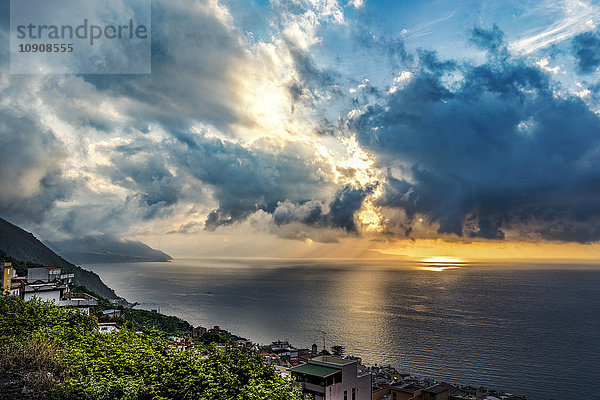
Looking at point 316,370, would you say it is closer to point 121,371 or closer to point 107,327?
point 121,371

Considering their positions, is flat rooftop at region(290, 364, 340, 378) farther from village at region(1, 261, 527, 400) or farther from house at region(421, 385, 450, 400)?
house at region(421, 385, 450, 400)

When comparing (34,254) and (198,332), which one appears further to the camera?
(34,254)

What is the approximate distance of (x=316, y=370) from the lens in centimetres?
2277

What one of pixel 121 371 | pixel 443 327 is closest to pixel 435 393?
pixel 121 371

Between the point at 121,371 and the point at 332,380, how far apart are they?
15745 millimetres

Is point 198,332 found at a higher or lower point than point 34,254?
lower

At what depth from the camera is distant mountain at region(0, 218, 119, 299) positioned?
3674 inches

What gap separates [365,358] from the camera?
5691 cm

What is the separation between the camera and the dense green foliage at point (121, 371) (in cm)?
891

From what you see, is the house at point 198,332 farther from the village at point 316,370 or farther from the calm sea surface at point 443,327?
the calm sea surface at point 443,327

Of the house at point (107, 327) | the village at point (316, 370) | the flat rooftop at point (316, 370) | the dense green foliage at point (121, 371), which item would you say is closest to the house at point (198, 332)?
the village at point (316, 370)

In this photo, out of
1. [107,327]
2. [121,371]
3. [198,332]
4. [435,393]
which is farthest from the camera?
[198,332]

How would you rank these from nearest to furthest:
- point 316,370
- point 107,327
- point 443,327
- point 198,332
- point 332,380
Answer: point 332,380, point 316,370, point 107,327, point 198,332, point 443,327

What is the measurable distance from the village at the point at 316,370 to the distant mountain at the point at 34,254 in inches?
2194
